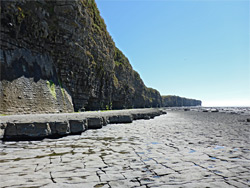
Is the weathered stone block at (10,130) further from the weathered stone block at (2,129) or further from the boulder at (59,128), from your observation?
the boulder at (59,128)

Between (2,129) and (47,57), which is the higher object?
(47,57)

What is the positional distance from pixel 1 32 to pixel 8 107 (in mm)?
7523

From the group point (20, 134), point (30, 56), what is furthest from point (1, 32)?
point (20, 134)

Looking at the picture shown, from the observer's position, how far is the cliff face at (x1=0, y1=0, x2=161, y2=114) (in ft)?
52.1

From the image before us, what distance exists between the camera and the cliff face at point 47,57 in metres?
15.9

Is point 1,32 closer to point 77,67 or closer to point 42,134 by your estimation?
point 77,67

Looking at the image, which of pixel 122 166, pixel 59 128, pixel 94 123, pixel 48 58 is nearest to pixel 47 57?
pixel 48 58

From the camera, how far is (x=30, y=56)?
724 inches

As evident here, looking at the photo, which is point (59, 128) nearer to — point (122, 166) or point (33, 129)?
point (33, 129)

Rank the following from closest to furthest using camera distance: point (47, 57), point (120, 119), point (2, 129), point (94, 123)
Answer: point (2, 129) → point (94, 123) → point (120, 119) → point (47, 57)

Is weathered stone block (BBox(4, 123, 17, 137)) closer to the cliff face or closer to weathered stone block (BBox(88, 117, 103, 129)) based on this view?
weathered stone block (BBox(88, 117, 103, 129))

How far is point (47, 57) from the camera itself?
21.5 m

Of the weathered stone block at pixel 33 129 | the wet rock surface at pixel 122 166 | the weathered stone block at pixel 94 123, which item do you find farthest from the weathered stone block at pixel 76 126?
the wet rock surface at pixel 122 166

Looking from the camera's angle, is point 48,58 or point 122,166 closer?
point 122,166
